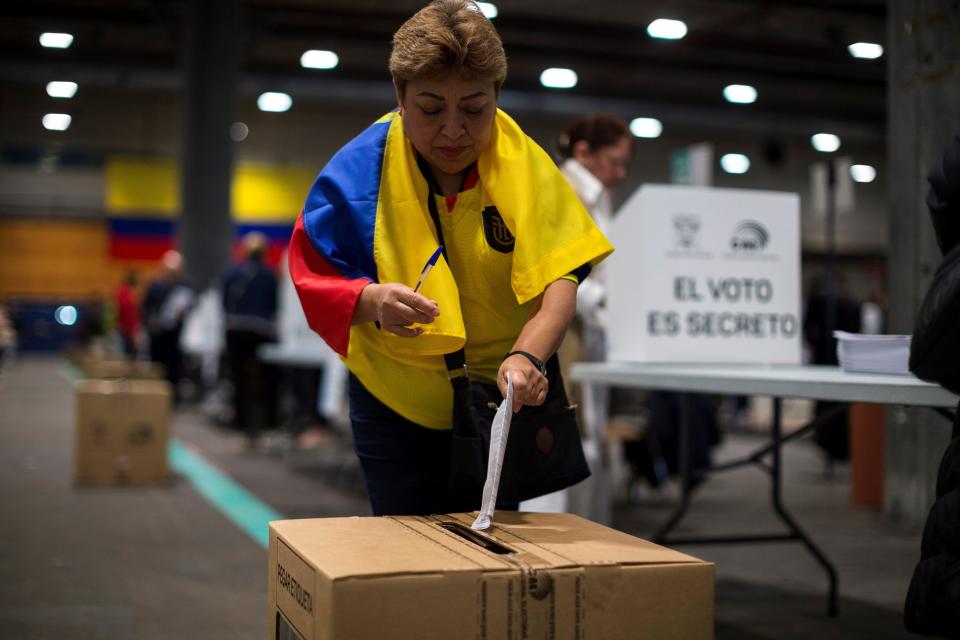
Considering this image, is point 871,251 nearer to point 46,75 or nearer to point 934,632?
point 46,75

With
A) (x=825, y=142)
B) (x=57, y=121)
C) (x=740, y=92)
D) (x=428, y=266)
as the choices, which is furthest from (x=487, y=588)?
(x=825, y=142)

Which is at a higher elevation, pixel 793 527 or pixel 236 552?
pixel 793 527

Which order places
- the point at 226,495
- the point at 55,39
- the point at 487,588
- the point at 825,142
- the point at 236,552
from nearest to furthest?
the point at 487,588, the point at 236,552, the point at 226,495, the point at 55,39, the point at 825,142

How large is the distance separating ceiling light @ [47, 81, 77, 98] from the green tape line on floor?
40.6 ft

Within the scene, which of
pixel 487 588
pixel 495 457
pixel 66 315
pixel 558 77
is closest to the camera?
pixel 487 588

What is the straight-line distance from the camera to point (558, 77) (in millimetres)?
18438

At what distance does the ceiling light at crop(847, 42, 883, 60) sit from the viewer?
15.4 meters

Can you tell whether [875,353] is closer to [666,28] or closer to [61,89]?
[666,28]

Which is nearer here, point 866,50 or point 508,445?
point 508,445

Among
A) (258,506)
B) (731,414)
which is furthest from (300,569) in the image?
(731,414)

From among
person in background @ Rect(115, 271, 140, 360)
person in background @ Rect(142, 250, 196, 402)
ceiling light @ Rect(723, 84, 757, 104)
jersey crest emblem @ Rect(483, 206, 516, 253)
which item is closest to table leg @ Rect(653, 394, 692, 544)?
jersey crest emblem @ Rect(483, 206, 516, 253)

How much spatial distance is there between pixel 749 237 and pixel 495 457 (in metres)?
2.33

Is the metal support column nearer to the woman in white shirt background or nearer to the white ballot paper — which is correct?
the woman in white shirt background

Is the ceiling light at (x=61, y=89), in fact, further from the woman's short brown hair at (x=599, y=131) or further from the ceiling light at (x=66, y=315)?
the woman's short brown hair at (x=599, y=131)
